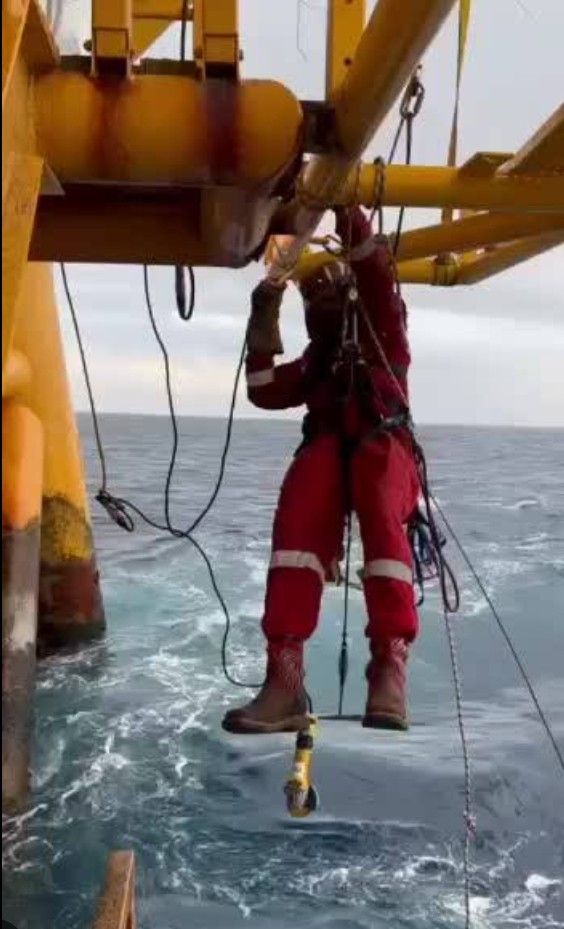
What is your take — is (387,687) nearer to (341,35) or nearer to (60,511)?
(341,35)

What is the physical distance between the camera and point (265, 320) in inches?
185

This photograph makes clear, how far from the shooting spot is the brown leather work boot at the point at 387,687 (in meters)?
3.83

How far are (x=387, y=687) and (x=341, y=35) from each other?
2.25 meters

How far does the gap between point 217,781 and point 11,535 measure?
284 inches

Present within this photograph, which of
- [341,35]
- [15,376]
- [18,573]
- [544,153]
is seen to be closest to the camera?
[18,573]

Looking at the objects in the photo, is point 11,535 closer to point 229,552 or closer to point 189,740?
point 189,740

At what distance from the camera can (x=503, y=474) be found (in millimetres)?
41125

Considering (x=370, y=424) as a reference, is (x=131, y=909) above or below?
below

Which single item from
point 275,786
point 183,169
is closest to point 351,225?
point 183,169

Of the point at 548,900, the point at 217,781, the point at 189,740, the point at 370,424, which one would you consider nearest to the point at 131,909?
the point at 370,424

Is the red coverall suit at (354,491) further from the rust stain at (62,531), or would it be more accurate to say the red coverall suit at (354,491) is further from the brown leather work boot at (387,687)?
the rust stain at (62,531)

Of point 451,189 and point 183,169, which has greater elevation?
point 183,169

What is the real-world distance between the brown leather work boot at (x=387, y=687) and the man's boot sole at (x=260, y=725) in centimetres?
24

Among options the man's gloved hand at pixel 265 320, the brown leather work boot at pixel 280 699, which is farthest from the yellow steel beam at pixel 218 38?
the brown leather work boot at pixel 280 699
